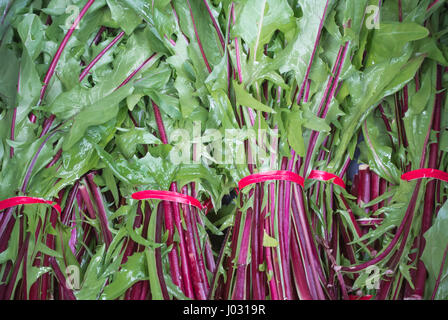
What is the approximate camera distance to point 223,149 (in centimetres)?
71

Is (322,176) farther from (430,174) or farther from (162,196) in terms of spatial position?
(162,196)

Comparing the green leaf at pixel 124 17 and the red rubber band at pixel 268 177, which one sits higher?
the green leaf at pixel 124 17

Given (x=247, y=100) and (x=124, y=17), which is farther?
(x=124, y=17)

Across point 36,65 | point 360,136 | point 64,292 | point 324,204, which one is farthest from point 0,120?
point 360,136

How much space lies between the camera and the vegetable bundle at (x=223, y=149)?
647 millimetres

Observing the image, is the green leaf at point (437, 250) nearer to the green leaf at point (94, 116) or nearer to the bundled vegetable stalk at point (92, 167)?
the bundled vegetable stalk at point (92, 167)

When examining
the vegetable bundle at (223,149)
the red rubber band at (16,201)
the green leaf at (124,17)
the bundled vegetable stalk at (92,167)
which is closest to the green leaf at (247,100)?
the vegetable bundle at (223,149)

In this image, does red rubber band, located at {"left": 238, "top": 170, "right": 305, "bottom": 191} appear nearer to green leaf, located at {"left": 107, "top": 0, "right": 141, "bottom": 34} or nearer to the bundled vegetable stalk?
the bundled vegetable stalk

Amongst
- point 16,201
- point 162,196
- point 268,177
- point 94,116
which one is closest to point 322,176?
point 268,177

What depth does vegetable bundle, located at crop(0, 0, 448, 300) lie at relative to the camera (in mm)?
647

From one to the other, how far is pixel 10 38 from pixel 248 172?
0.56 metres

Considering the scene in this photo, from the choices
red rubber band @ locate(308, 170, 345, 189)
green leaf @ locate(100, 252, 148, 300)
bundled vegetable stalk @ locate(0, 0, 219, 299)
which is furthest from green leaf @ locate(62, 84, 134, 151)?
red rubber band @ locate(308, 170, 345, 189)

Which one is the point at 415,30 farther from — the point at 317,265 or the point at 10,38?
the point at 10,38
